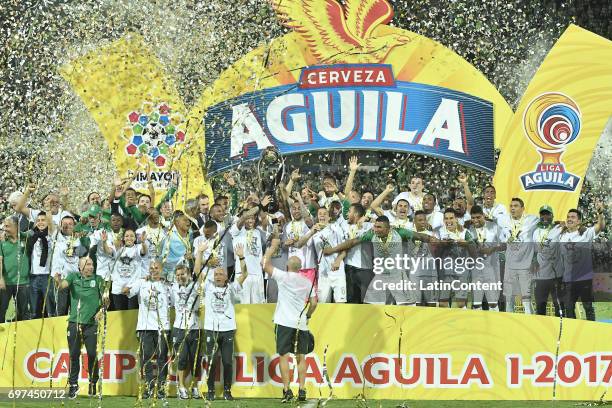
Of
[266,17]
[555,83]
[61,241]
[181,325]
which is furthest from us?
[266,17]

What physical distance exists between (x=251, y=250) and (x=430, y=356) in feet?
9.83

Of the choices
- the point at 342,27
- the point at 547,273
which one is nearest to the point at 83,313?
the point at 547,273

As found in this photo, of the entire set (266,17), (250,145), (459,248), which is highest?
(266,17)

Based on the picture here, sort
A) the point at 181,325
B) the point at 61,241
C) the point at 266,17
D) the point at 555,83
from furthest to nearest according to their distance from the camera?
the point at 266,17 < the point at 555,83 < the point at 61,241 < the point at 181,325

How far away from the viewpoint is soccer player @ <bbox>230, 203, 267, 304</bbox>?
14945 millimetres

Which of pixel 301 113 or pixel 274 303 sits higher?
pixel 301 113

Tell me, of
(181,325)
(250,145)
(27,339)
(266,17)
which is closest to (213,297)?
(181,325)

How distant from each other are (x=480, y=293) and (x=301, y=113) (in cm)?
745

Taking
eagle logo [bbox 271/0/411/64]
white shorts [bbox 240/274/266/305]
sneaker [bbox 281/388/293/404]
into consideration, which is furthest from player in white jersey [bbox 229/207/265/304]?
eagle logo [bbox 271/0/411/64]

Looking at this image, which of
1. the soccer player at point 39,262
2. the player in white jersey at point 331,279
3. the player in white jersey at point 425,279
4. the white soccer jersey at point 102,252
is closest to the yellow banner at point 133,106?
the soccer player at point 39,262

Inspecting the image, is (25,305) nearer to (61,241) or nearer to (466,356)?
(61,241)

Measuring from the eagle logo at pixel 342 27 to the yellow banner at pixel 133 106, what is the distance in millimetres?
2205

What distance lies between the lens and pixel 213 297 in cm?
1380

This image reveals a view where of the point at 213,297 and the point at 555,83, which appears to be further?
the point at 555,83
